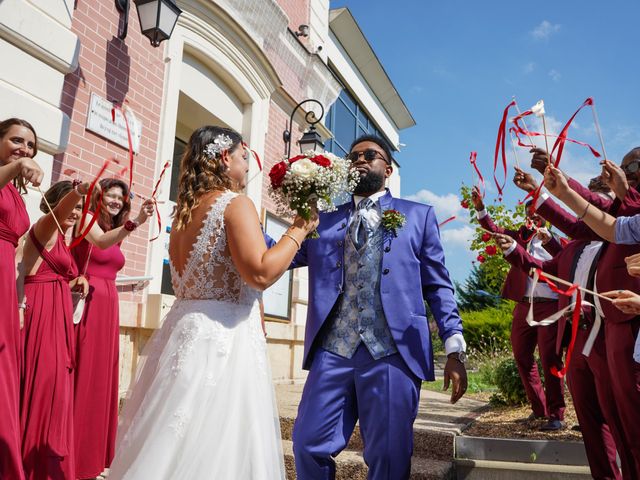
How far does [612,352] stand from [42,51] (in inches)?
192

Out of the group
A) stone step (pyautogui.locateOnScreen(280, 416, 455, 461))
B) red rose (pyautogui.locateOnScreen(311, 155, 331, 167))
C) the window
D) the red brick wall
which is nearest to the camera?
red rose (pyautogui.locateOnScreen(311, 155, 331, 167))

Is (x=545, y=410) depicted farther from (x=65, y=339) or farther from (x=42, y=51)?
(x=42, y=51)

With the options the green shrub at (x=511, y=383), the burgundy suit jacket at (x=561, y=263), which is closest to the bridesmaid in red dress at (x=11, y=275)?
the burgundy suit jacket at (x=561, y=263)

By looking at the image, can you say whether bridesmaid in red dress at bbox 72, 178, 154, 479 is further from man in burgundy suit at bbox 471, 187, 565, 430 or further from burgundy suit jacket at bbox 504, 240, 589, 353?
man in burgundy suit at bbox 471, 187, 565, 430

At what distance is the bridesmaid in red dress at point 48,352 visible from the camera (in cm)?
335

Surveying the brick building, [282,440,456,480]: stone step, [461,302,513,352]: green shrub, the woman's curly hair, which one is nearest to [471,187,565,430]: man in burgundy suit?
[282,440,456,480]: stone step

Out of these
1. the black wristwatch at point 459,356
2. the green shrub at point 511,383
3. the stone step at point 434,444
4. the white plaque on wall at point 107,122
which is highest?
the white plaque on wall at point 107,122

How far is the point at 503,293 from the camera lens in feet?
19.5

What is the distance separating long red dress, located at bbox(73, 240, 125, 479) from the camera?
12.8 feet

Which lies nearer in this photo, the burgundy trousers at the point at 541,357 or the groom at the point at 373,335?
the groom at the point at 373,335

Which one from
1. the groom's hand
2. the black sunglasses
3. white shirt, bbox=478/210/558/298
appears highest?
the black sunglasses

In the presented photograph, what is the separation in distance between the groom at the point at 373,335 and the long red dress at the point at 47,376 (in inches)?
60.4

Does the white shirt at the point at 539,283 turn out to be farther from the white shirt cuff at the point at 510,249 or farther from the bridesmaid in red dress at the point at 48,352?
the bridesmaid in red dress at the point at 48,352

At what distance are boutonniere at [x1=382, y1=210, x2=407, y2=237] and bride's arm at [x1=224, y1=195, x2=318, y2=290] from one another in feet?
2.28
